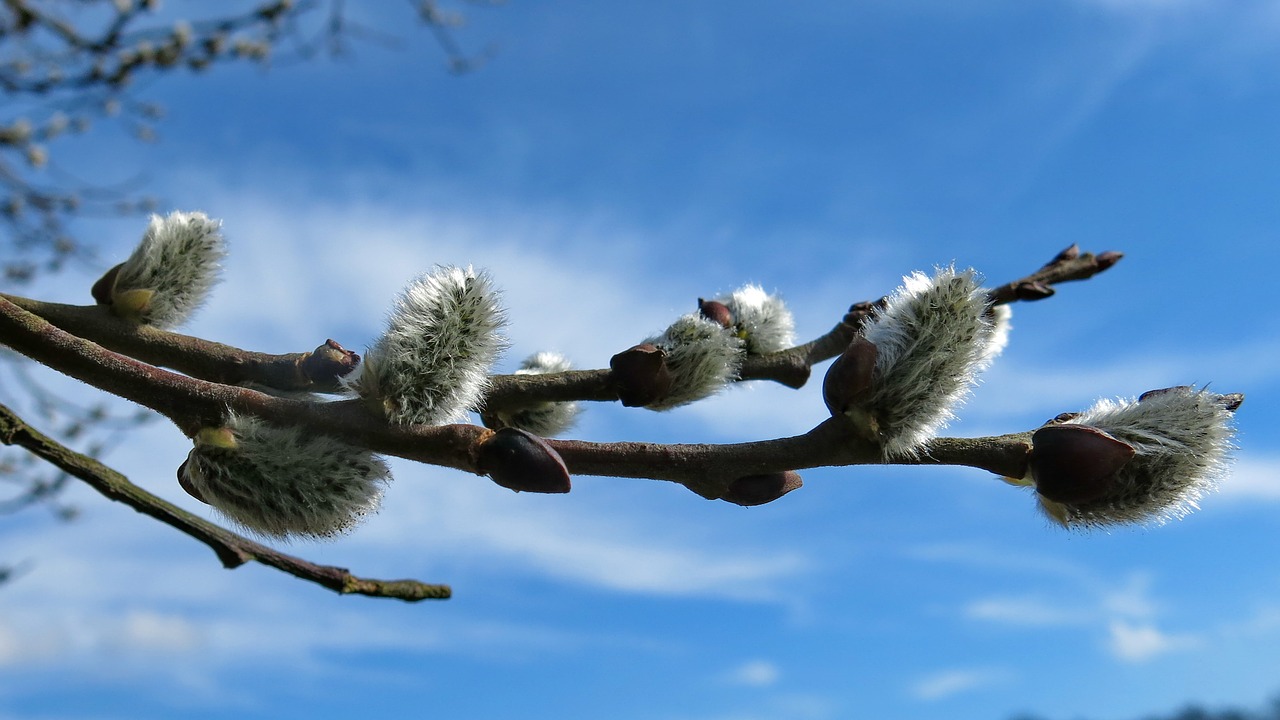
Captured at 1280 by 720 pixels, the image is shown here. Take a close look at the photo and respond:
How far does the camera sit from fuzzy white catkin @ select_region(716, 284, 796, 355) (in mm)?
1923

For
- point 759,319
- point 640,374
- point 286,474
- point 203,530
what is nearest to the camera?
point 203,530

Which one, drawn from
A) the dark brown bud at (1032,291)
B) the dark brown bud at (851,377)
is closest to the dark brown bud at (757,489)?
the dark brown bud at (851,377)

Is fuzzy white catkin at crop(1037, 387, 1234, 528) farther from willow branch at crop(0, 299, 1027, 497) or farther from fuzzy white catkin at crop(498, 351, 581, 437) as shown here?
fuzzy white catkin at crop(498, 351, 581, 437)

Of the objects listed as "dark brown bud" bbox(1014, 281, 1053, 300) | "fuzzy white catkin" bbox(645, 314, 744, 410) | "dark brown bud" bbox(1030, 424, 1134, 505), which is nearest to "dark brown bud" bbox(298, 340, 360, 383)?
"fuzzy white catkin" bbox(645, 314, 744, 410)

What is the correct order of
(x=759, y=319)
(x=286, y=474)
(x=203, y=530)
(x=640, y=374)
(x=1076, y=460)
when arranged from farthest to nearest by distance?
(x=759, y=319) → (x=640, y=374) → (x=286, y=474) → (x=1076, y=460) → (x=203, y=530)

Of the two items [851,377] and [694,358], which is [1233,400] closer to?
[851,377]

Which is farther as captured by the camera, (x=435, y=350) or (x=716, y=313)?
(x=716, y=313)

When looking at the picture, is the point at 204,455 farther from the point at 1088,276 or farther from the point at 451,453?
the point at 1088,276

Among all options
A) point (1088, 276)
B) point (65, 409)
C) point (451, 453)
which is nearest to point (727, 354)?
point (451, 453)

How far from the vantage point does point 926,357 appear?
1.23 metres

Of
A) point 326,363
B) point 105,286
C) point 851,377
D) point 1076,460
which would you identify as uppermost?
point 105,286

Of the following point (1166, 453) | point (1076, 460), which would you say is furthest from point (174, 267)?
point (1166, 453)

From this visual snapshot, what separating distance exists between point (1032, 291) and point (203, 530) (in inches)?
56.3

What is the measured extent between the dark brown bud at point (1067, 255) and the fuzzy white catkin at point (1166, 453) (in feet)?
1.93
